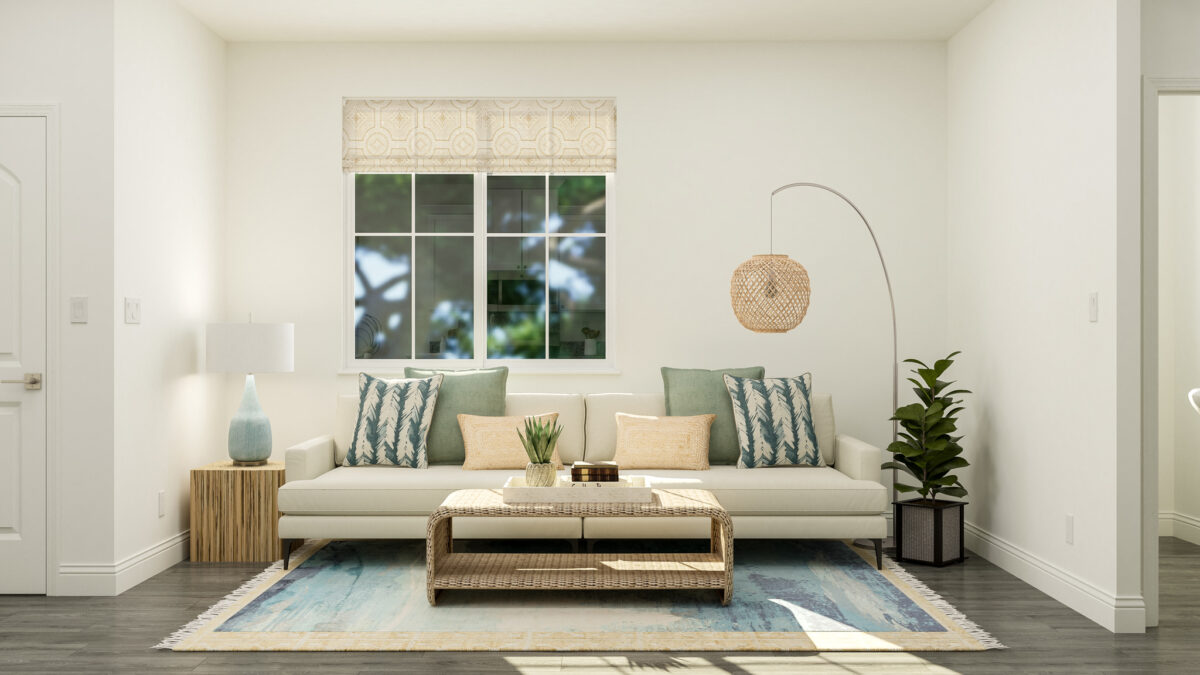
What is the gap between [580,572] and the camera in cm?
375

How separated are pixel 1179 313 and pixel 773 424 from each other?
2618 mm

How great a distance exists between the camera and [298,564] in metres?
4.38

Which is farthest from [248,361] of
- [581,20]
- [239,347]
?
[581,20]

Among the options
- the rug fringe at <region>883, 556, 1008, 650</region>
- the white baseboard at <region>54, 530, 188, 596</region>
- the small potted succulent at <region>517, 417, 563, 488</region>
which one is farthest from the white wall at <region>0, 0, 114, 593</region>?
the rug fringe at <region>883, 556, 1008, 650</region>

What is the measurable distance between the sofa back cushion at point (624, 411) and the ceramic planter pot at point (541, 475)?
1140mm

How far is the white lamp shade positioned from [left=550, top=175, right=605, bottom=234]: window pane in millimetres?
1834

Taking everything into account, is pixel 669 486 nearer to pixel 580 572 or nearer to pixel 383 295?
pixel 580 572

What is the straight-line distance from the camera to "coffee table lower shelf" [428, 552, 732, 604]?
3.61 meters

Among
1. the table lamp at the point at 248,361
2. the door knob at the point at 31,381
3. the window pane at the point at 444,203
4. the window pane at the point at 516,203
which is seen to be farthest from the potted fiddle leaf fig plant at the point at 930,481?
the door knob at the point at 31,381

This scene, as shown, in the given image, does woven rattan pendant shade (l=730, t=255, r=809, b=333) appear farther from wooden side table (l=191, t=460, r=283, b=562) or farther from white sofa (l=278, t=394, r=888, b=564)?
wooden side table (l=191, t=460, r=283, b=562)

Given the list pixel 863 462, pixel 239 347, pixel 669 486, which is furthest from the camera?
pixel 239 347

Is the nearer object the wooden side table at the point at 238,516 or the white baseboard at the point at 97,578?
the white baseboard at the point at 97,578

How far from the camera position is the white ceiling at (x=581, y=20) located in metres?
4.69

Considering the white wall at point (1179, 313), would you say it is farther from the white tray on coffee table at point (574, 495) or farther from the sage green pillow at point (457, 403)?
the sage green pillow at point (457, 403)
